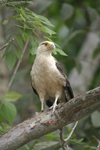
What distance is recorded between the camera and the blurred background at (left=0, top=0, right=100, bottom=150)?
22.6ft

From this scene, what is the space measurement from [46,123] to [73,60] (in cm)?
432

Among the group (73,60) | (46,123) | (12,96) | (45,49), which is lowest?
(73,60)

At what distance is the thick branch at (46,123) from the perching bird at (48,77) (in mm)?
688

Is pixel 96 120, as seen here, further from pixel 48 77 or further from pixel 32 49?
pixel 32 49

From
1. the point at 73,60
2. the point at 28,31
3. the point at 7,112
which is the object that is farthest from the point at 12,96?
the point at 73,60

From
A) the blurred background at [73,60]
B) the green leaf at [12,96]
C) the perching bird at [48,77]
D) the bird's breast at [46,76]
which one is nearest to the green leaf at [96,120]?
the blurred background at [73,60]

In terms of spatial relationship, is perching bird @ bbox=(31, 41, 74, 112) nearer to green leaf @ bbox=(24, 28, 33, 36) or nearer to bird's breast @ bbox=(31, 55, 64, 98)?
bird's breast @ bbox=(31, 55, 64, 98)

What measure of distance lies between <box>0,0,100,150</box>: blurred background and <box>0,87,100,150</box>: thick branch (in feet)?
7.42

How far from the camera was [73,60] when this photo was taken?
25.6 ft

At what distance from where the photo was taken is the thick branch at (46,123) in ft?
11.3

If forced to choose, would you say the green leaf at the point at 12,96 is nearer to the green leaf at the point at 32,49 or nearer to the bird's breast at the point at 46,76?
the bird's breast at the point at 46,76

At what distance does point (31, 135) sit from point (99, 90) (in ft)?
3.87

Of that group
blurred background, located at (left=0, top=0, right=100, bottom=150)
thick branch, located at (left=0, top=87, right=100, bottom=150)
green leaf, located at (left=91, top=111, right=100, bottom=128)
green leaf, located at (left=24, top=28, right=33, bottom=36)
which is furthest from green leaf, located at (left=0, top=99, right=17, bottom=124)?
blurred background, located at (left=0, top=0, right=100, bottom=150)

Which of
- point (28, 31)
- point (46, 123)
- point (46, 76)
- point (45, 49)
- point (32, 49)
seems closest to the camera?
point (28, 31)
